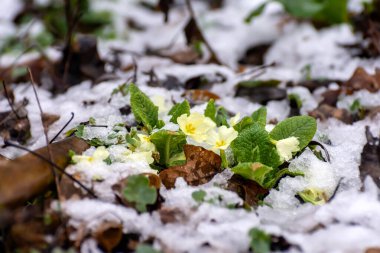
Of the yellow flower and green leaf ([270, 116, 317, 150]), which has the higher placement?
the yellow flower

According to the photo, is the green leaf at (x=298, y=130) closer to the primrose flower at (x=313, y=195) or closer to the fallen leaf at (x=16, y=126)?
the primrose flower at (x=313, y=195)

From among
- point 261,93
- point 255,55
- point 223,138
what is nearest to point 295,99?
point 261,93

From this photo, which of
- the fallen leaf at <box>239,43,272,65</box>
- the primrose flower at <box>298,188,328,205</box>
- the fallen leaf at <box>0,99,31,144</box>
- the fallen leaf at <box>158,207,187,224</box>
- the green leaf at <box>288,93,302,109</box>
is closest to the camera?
the fallen leaf at <box>158,207,187,224</box>

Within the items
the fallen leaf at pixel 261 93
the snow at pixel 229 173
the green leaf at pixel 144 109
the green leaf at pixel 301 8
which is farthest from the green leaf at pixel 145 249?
the green leaf at pixel 301 8

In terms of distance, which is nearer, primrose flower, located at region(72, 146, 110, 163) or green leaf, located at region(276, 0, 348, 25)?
primrose flower, located at region(72, 146, 110, 163)

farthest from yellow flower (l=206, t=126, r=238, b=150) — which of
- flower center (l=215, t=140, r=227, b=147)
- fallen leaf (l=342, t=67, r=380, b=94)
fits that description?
fallen leaf (l=342, t=67, r=380, b=94)

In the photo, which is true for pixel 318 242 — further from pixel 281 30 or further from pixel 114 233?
pixel 281 30

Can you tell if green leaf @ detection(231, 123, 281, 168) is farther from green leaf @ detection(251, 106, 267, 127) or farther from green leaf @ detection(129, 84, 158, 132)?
green leaf @ detection(129, 84, 158, 132)
